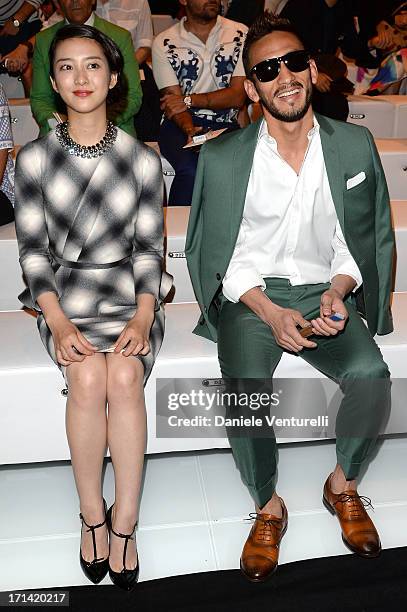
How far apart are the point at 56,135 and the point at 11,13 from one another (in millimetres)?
2543

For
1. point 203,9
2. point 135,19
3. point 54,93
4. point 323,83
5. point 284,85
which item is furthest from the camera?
point 135,19

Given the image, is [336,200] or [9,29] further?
[9,29]

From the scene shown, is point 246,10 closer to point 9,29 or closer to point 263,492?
point 9,29

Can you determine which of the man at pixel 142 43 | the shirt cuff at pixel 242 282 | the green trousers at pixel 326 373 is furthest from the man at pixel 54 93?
the green trousers at pixel 326 373

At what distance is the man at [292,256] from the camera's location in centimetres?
201

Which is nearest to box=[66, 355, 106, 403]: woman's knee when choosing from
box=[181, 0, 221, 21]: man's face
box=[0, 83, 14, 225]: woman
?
box=[0, 83, 14, 225]: woman

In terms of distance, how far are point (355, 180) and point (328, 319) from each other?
1.34 feet

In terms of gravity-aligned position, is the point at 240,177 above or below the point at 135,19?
below

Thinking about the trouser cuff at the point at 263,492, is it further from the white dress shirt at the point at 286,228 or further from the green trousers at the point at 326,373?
the white dress shirt at the point at 286,228

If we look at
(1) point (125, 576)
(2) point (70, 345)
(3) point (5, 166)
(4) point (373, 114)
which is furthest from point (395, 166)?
(1) point (125, 576)

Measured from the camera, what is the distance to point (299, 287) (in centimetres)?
220

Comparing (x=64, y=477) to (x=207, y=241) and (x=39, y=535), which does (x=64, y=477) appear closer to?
(x=39, y=535)

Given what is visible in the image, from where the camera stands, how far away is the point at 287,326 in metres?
2.01

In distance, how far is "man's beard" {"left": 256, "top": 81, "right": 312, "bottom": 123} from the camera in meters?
2.09
